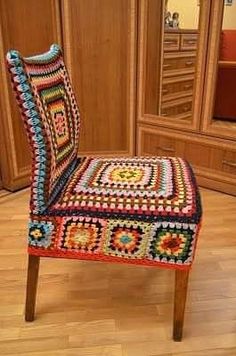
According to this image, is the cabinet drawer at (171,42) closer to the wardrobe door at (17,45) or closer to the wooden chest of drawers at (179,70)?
the wooden chest of drawers at (179,70)

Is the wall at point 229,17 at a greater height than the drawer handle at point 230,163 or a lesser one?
greater

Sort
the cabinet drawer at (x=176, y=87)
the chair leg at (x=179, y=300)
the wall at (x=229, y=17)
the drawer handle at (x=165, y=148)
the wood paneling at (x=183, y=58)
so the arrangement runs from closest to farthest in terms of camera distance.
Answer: the chair leg at (x=179, y=300) → the wall at (x=229, y=17) → the wood paneling at (x=183, y=58) → the cabinet drawer at (x=176, y=87) → the drawer handle at (x=165, y=148)

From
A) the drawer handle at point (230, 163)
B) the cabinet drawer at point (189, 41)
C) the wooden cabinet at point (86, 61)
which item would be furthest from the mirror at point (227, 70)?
the wooden cabinet at point (86, 61)

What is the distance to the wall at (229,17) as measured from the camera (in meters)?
1.89

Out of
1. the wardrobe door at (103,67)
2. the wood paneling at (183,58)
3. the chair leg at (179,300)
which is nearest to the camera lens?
the chair leg at (179,300)

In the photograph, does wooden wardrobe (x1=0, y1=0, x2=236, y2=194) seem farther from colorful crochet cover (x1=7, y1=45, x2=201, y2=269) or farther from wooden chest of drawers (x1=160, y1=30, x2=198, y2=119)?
colorful crochet cover (x1=7, y1=45, x2=201, y2=269)

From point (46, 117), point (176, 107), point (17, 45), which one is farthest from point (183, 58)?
point (46, 117)

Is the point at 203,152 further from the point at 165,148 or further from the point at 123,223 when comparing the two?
the point at 123,223

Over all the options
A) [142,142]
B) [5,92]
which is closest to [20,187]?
[5,92]

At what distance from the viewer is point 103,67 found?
2361mm

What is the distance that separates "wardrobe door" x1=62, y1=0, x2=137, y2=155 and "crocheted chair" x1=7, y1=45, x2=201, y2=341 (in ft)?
3.74

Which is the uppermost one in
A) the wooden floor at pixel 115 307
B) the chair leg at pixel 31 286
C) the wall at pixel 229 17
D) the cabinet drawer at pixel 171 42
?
the wall at pixel 229 17

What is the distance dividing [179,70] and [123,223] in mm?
1348

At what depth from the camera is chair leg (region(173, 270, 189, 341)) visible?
1.11 meters
